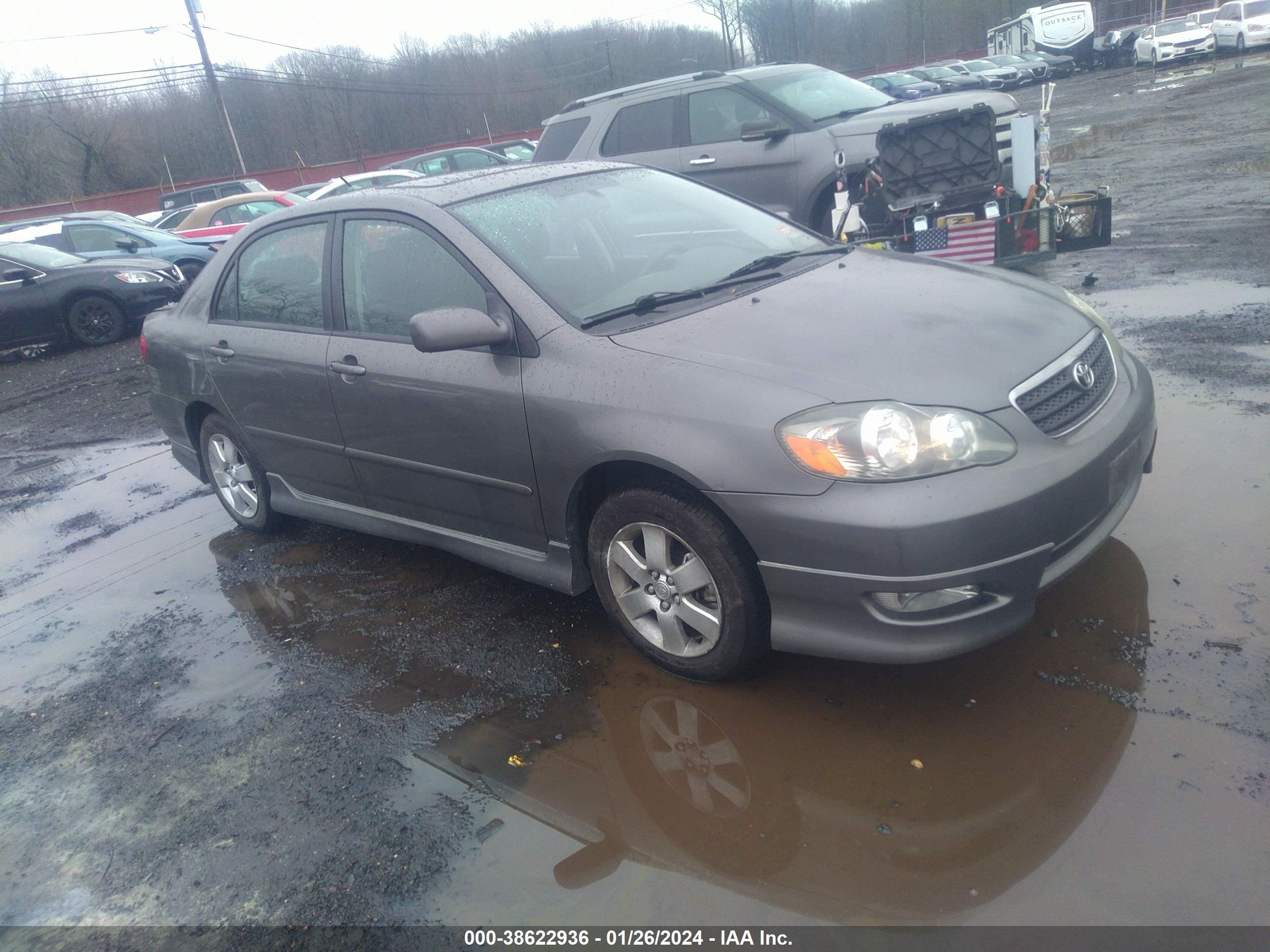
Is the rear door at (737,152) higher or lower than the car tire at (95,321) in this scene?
higher

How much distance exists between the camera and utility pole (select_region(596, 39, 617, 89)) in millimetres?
62438

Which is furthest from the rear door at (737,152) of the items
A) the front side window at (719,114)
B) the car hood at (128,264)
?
the car hood at (128,264)

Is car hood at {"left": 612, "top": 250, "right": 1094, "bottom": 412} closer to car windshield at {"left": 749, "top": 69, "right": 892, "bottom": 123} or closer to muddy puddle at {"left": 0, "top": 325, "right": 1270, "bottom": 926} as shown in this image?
muddy puddle at {"left": 0, "top": 325, "right": 1270, "bottom": 926}

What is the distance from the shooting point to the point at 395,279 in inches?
150

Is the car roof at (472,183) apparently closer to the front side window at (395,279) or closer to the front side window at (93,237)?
the front side window at (395,279)

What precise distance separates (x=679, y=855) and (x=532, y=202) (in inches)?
102

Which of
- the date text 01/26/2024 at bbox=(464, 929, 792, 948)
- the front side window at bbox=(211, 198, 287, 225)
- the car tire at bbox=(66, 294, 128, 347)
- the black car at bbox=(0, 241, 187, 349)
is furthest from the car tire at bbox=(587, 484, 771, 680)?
the front side window at bbox=(211, 198, 287, 225)

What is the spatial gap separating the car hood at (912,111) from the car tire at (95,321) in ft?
32.1

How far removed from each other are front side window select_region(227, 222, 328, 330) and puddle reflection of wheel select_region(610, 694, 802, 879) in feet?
7.74

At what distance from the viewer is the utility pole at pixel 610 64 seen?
205ft

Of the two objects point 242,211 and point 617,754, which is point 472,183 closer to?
point 617,754

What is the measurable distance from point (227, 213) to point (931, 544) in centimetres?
1778

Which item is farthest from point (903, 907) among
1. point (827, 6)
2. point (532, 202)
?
point (827, 6)

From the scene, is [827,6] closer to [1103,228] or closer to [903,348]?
[1103,228]
